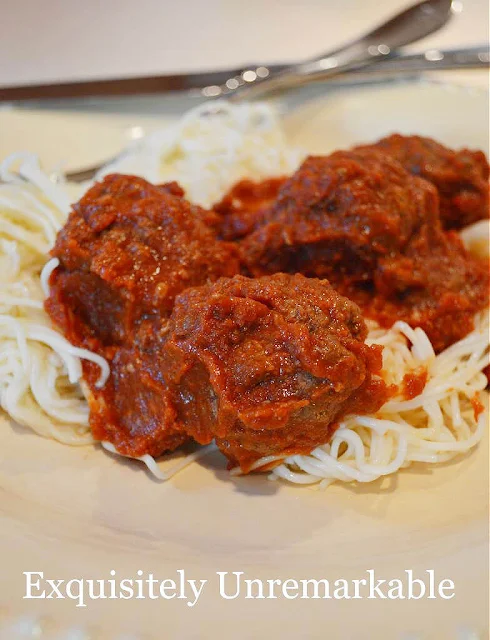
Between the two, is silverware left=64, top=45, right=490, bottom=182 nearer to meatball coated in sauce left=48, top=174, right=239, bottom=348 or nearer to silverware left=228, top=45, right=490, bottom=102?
silverware left=228, top=45, right=490, bottom=102

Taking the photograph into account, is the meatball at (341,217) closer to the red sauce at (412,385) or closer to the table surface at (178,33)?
the red sauce at (412,385)

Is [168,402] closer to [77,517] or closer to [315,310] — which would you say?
[77,517]

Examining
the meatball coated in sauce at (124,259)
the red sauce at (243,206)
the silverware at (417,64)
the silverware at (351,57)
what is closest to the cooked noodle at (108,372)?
the meatball coated in sauce at (124,259)

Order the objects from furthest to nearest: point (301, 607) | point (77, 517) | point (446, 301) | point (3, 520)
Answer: point (446, 301) < point (77, 517) < point (3, 520) < point (301, 607)

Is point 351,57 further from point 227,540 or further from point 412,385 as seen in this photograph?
point 227,540

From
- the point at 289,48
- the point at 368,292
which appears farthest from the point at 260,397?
the point at 289,48

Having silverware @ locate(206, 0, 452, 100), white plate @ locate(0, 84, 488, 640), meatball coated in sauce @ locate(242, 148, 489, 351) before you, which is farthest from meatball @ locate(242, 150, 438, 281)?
silverware @ locate(206, 0, 452, 100)

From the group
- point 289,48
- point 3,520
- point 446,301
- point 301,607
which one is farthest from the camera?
point 289,48
